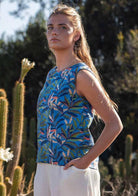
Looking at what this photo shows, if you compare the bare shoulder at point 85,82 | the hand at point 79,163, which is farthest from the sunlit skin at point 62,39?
the hand at point 79,163

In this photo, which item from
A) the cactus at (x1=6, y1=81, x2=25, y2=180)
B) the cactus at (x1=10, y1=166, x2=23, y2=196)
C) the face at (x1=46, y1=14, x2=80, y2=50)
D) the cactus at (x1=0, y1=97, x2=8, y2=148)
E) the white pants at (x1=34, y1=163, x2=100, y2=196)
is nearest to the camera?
the white pants at (x1=34, y1=163, x2=100, y2=196)

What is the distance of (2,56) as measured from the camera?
909 centimetres

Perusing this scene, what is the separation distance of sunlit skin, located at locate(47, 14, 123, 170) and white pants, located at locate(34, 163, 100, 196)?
35mm

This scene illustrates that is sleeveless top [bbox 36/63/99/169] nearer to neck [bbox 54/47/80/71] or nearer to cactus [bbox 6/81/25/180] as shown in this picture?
neck [bbox 54/47/80/71]

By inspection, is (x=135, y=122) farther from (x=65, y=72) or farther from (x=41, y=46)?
(x=65, y=72)

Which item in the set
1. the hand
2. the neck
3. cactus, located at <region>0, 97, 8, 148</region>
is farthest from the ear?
cactus, located at <region>0, 97, 8, 148</region>

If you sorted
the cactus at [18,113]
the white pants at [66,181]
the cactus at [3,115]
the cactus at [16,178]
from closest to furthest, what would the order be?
1. the white pants at [66,181]
2. the cactus at [16,178]
3. the cactus at [3,115]
4. the cactus at [18,113]

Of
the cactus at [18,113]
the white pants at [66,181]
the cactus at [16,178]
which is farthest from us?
the cactus at [18,113]

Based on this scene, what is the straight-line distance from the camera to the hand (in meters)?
1.75

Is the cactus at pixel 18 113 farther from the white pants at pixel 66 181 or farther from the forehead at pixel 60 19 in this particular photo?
the white pants at pixel 66 181

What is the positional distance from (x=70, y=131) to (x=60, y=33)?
1.70ft

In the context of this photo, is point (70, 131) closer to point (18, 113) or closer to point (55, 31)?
point (55, 31)

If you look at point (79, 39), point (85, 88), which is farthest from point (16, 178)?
point (85, 88)

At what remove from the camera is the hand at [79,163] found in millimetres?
1754
